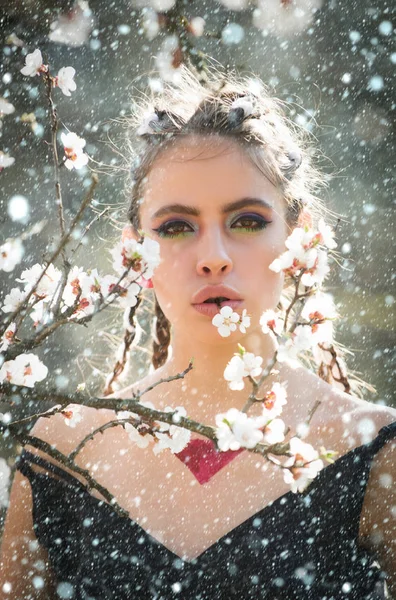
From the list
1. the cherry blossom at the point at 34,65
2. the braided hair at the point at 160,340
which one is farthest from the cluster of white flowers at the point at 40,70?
the braided hair at the point at 160,340

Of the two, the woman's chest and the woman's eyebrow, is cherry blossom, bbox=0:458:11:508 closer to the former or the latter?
the woman's chest

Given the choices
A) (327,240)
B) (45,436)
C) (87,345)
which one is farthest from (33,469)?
(87,345)

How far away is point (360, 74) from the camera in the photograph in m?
2.74

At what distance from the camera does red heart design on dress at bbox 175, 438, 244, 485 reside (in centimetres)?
140

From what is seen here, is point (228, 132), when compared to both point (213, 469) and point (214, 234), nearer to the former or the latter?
point (214, 234)

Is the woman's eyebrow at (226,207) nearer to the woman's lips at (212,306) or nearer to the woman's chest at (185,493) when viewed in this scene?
the woman's lips at (212,306)

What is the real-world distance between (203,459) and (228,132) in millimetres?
654

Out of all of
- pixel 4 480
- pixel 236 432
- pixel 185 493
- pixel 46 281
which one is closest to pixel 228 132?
pixel 46 281

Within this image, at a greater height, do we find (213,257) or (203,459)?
(213,257)

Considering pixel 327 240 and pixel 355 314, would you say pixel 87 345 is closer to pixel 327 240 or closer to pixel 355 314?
pixel 355 314

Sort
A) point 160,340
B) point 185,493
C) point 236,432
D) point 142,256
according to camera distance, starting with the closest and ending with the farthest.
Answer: point 236,432 < point 142,256 < point 185,493 < point 160,340

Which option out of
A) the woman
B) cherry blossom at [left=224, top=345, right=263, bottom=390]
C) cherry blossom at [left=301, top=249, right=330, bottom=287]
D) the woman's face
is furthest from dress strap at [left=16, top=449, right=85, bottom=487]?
cherry blossom at [left=301, top=249, right=330, bottom=287]

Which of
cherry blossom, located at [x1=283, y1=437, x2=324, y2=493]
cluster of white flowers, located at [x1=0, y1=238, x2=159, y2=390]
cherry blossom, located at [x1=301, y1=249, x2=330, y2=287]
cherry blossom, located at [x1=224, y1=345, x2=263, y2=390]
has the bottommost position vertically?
cherry blossom, located at [x1=283, y1=437, x2=324, y2=493]

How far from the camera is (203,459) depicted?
142 centimetres
